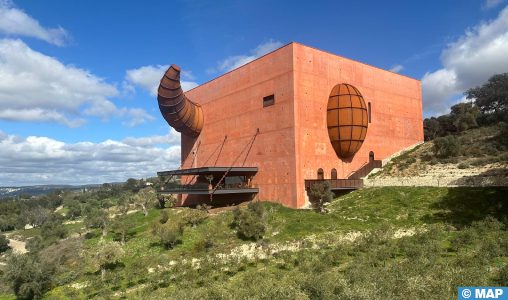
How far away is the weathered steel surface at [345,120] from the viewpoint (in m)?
37.1

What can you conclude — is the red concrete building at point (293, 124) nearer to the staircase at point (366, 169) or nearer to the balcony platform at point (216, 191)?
the balcony platform at point (216, 191)

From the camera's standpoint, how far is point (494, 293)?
40.8 ft

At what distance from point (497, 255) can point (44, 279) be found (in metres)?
24.4

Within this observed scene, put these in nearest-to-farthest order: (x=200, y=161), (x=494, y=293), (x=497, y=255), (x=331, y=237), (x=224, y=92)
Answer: (x=494, y=293)
(x=497, y=255)
(x=331, y=237)
(x=224, y=92)
(x=200, y=161)

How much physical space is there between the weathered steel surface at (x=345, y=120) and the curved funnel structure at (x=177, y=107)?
16.7 m

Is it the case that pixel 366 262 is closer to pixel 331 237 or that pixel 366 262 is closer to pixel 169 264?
pixel 331 237

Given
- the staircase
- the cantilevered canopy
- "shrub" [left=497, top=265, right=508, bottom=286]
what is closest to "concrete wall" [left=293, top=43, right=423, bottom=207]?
the staircase

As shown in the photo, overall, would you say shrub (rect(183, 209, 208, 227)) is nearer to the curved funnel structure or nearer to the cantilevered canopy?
the cantilevered canopy

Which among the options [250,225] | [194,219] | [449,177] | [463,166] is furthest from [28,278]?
[463,166]

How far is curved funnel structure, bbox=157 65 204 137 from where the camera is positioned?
1550 inches

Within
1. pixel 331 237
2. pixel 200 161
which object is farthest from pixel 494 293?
pixel 200 161

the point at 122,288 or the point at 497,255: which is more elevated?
the point at 497,255

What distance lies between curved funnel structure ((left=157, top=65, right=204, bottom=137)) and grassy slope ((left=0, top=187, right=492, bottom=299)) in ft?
50.7

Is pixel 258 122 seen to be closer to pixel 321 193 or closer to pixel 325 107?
pixel 325 107
